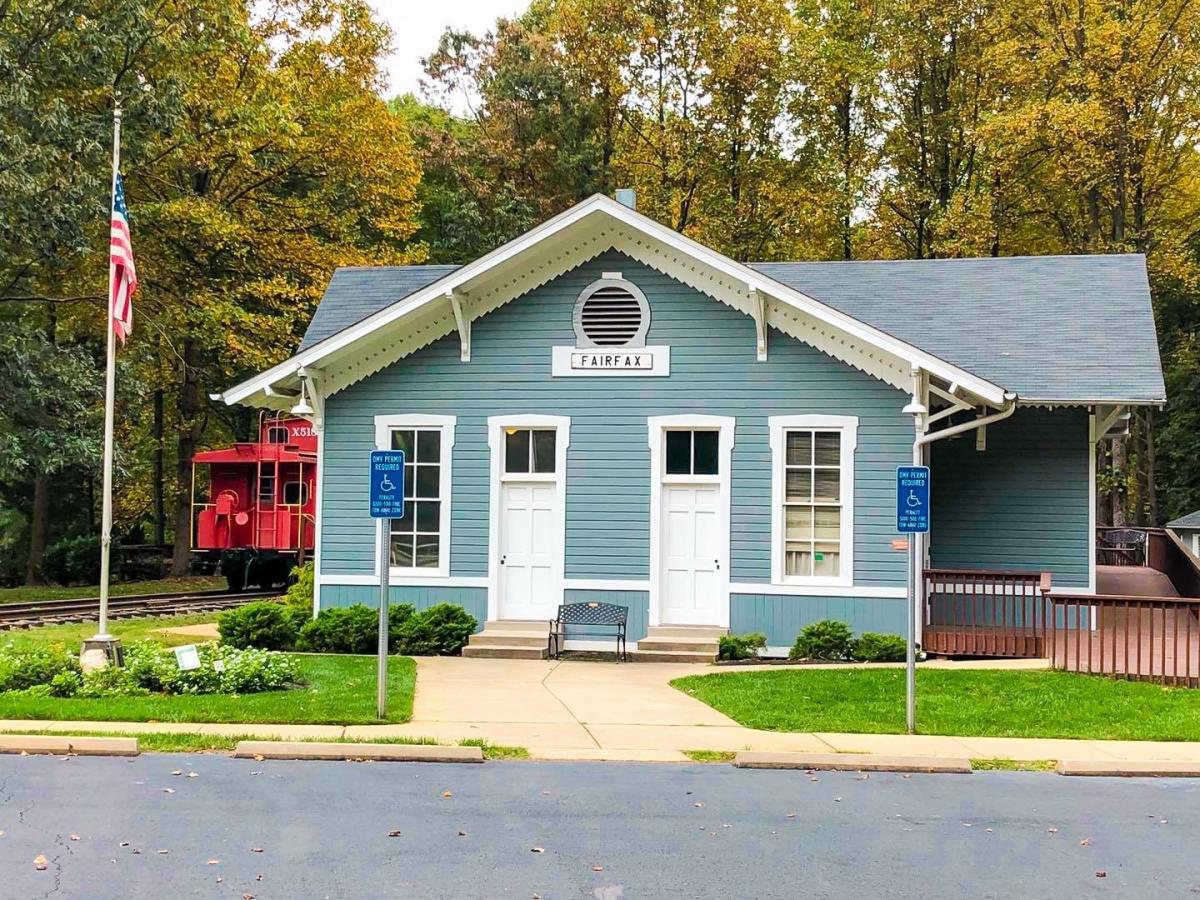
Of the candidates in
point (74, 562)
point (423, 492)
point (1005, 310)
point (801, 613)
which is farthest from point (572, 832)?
point (74, 562)

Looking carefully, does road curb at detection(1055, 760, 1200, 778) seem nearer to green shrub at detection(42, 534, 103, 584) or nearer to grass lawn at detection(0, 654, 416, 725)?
grass lawn at detection(0, 654, 416, 725)

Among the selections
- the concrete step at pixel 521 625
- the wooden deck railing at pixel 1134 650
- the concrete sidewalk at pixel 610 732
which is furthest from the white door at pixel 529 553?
the wooden deck railing at pixel 1134 650

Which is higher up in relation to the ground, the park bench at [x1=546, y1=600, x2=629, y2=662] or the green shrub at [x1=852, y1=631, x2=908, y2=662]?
the park bench at [x1=546, y1=600, x2=629, y2=662]

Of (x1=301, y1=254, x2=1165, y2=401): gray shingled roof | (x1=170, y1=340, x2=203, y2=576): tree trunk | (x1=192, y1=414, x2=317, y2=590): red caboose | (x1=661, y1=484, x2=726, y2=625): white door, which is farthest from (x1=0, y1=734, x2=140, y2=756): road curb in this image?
(x1=170, y1=340, x2=203, y2=576): tree trunk

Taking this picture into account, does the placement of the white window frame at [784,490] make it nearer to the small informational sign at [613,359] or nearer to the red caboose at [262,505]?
the small informational sign at [613,359]

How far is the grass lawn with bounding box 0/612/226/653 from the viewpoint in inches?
662

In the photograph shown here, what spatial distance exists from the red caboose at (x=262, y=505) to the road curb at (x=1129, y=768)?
817 inches

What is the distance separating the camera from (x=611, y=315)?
16984 millimetres

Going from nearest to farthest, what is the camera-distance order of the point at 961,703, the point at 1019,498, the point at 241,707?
the point at 241,707 → the point at 961,703 → the point at 1019,498

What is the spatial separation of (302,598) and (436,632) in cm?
270

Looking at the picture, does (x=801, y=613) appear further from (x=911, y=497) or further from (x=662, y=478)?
(x=911, y=497)

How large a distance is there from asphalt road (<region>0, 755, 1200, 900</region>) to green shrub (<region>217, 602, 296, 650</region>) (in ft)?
22.4

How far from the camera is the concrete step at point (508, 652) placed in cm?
1589

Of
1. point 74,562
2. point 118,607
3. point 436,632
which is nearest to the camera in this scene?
point 436,632
